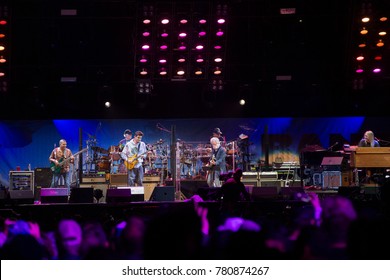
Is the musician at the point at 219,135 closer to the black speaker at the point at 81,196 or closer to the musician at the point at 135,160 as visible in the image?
the musician at the point at 135,160

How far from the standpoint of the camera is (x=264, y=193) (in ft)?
37.3

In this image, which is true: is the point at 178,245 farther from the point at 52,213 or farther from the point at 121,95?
the point at 121,95

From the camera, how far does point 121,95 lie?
1736 centimetres

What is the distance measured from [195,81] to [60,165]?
4.76 metres

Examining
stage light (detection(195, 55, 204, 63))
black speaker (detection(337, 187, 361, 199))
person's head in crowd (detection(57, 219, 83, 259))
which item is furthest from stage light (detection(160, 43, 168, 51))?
person's head in crowd (detection(57, 219, 83, 259))

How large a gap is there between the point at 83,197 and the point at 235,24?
7.37 meters

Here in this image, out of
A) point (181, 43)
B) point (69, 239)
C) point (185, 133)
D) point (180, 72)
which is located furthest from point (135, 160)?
point (69, 239)

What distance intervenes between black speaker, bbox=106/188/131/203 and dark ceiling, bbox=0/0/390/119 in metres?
5.67

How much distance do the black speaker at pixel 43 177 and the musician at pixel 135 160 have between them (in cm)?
243

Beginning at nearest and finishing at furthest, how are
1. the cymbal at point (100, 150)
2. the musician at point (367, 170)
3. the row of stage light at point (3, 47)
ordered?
the musician at point (367, 170)
the row of stage light at point (3, 47)
the cymbal at point (100, 150)

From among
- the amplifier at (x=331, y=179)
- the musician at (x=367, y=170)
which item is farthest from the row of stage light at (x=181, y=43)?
the musician at (x=367, y=170)

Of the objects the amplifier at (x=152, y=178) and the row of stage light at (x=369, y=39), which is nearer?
the row of stage light at (x=369, y=39)

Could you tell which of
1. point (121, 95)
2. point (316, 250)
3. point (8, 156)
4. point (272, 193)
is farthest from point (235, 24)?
point (316, 250)

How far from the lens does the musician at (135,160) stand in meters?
16.0
